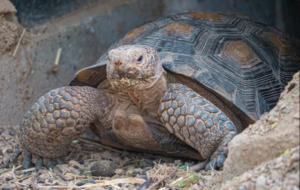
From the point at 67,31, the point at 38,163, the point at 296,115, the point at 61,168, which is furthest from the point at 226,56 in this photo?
the point at 67,31

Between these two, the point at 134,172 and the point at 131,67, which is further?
the point at 134,172

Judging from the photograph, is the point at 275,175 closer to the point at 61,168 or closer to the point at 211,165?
the point at 211,165

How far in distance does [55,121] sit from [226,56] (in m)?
1.75

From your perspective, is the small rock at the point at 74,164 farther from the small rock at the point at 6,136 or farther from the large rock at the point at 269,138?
the large rock at the point at 269,138

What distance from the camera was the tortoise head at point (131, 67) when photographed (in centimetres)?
251

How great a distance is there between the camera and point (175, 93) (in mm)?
2852

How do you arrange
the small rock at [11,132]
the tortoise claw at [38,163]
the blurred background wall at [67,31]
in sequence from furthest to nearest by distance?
the blurred background wall at [67,31] → the small rock at [11,132] → the tortoise claw at [38,163]

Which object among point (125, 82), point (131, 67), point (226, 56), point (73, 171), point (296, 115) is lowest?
point (73, 171)

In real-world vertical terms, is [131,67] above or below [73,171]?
above

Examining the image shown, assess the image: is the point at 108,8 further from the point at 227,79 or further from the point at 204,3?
the point at 227,79

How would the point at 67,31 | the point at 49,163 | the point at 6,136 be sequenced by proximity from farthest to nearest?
the point at 67,31, the point at 6,136, the point at 49,163

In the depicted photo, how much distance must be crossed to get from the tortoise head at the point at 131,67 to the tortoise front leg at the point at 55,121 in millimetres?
576

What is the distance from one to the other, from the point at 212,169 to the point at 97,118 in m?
1.35

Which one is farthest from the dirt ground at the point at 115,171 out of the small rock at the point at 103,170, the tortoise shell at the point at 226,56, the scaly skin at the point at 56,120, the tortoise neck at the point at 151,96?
the tortoise shell at the point at 226,56
